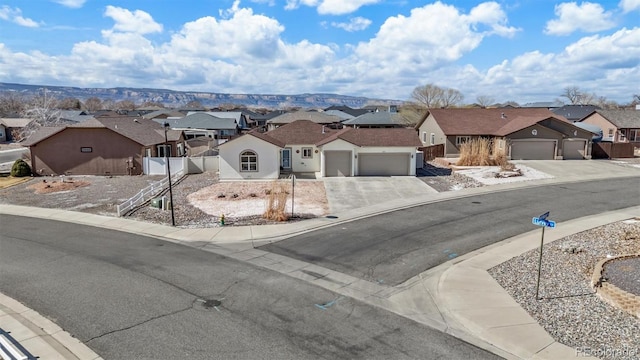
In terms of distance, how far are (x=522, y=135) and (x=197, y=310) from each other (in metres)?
41.6

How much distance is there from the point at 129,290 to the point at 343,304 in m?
6.43

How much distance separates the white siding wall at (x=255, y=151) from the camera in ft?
116

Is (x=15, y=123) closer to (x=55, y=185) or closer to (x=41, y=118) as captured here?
(x=41, y=118)

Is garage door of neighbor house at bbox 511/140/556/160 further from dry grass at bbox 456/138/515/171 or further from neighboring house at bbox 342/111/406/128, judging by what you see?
neighboring house at bbox 342/111/406/128

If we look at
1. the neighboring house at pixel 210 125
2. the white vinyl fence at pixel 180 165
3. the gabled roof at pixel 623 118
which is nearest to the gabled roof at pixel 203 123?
the neighboring house at pixel 210 125

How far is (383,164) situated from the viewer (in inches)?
1462

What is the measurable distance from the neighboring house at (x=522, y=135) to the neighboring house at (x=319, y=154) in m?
11.6

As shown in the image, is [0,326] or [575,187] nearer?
[0,326]

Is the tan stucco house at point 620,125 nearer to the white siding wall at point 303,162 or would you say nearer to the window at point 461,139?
the window at point 461,139

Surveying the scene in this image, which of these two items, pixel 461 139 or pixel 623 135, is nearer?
pixel 461 139

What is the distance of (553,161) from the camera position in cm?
4406

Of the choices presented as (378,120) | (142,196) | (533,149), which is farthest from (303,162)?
(378,120)

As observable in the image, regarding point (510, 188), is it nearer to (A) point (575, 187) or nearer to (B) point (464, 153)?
(A) point (575, 187)

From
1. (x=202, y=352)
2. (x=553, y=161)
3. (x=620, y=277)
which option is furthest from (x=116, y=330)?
(x=553, y=161)
